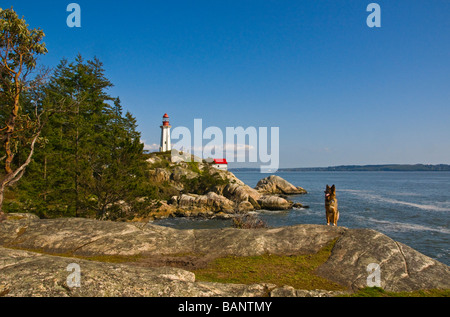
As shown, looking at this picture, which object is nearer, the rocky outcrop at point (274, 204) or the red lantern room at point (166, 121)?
the rocky outcrop at point (274, 204)

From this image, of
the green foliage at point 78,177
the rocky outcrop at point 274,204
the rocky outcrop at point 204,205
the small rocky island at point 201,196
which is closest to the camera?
the green foliage at point 78,177

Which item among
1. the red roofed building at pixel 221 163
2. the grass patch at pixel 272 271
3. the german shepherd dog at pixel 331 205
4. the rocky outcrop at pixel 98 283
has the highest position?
the red roofed building at pixel 221 163

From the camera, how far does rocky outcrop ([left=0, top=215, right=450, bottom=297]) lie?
21.3 ft

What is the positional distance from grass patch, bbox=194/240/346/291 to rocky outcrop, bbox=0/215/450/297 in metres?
0.36

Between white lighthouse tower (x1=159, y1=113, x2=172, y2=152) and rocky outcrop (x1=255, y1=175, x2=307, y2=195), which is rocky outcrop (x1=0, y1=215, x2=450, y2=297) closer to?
rocky outcrop (x1=255, y1=175, x2=307, y2=195)

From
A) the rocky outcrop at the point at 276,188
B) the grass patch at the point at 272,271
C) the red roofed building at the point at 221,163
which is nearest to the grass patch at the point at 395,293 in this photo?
the grass patch at the point at 272,271

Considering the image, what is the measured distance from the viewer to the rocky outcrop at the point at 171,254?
648 centimetres

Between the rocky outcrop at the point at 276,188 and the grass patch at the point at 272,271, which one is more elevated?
the grass patch at the point at 272,271

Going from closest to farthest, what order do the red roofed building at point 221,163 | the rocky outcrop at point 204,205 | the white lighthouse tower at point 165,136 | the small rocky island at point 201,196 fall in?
the small rocky island at point 201,196 < the rocky outcrop at point 204,205 < the white lighthouse tower at point 165,136 < the red roofed building at point 221,163

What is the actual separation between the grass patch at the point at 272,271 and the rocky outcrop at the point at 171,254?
360mm

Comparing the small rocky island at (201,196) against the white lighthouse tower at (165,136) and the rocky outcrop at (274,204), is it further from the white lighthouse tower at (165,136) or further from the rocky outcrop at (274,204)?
the white lighthouse tower at (165,136)

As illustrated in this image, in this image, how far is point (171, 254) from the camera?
11.4 m

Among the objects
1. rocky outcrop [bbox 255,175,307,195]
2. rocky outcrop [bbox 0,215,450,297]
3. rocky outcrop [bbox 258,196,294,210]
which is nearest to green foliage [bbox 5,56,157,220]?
rocky outcrop [bbox 0,215,450,297]

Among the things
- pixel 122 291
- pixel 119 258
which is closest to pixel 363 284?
pixel 122 291
